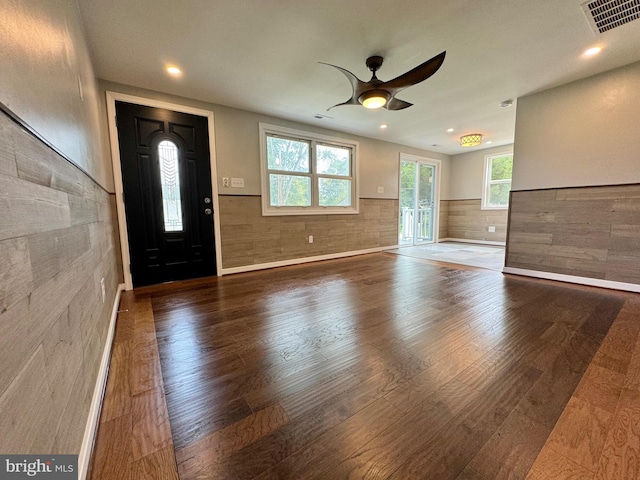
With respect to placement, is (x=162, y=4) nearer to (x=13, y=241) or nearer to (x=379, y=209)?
(x=13, y=241)

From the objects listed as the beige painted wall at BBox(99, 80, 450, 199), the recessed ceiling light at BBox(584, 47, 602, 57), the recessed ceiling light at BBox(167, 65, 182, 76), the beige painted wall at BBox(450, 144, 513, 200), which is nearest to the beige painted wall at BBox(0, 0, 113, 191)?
the recessed ceiling light at BBox(167, 65, 182, 76)

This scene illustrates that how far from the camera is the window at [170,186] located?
3064 mm

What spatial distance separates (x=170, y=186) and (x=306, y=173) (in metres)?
2.00

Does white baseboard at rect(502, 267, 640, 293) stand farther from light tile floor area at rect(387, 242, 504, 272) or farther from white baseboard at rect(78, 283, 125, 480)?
white baseboard at rect(78, 283, 125, 480)

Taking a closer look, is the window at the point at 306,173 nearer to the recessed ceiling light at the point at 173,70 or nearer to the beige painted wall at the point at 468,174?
the recessed ceiling light at the point at 173,70

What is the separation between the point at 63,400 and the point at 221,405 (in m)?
0.59

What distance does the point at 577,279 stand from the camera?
296 centimetres

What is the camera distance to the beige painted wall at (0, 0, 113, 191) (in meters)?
0.63

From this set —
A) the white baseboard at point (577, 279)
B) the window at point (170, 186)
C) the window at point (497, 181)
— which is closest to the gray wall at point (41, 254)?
the window at point (170, 186)

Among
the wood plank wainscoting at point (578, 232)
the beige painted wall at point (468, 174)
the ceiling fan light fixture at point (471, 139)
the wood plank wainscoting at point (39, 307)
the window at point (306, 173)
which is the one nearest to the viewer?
the wood plank wainscoting at point (39, 307)

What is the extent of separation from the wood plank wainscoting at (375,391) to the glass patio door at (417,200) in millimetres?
3857

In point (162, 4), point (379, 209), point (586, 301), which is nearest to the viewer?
point (162, 4)

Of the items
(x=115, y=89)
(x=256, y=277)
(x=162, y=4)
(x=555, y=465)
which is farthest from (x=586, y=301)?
(x=115, y=89)

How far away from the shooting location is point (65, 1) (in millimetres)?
1338
